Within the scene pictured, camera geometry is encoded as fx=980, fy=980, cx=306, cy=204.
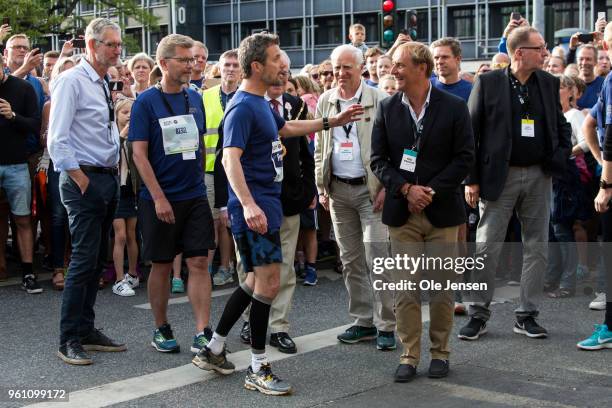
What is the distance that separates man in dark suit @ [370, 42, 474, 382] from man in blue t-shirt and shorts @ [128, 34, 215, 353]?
1.28 m

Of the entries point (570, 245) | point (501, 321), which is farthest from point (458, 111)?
point (570, 245)

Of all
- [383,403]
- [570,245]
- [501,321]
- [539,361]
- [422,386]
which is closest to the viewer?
[383,403]

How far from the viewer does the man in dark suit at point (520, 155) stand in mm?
7184

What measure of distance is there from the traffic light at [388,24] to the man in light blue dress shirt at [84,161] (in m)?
9.78

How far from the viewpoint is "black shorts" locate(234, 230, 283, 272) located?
19.1ft

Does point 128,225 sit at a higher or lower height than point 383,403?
higher

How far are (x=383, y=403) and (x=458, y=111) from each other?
74.6 inches

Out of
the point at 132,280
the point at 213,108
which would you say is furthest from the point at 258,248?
the point at 132,280

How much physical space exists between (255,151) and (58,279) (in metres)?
3.92

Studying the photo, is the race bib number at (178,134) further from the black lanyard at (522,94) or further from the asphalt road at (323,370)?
the black lanyard at (522,94)

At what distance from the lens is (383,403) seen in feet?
18.1

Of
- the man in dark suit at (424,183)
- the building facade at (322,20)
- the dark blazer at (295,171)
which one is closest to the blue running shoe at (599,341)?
the man in dark suit at (424,183)

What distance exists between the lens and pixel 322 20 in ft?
176

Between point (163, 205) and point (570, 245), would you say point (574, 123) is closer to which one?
point (570, 245)
